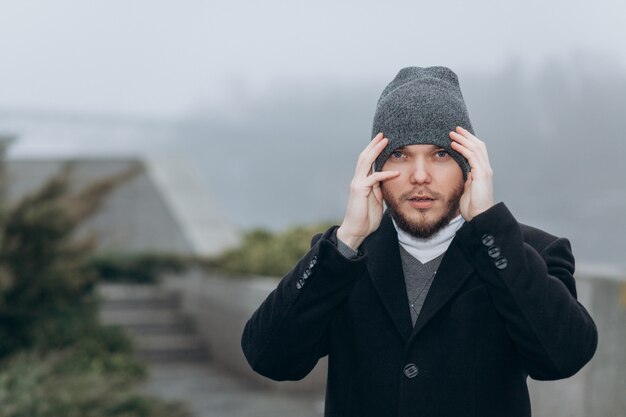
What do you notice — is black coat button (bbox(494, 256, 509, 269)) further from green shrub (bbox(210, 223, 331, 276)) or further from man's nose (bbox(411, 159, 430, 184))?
green shrub (bbox(210, 223, 331, 276))

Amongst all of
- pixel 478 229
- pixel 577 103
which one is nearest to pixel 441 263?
pixel 478 229

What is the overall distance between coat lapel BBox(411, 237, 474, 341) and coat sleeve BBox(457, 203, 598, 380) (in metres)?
0.05

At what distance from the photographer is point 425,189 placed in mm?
2312

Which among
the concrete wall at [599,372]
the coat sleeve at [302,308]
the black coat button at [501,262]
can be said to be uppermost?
the black coat button at [501,262]

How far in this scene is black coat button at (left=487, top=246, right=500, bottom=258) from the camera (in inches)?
89.2

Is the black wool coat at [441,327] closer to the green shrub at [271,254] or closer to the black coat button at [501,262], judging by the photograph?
Answer: the black coat button at [501,262]

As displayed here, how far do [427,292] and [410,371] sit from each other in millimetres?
205

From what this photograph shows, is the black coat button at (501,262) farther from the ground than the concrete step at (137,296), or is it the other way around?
the black coat button at (501,262)

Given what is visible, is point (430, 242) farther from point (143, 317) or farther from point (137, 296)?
point (137, 296)

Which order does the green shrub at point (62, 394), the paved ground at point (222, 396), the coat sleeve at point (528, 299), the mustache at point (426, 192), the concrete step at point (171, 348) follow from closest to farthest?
the coat sleeve at point (528, 299) → the mustache at point (426, 192) → the green shrub at point (62, 394) → the paved ground at point (222, 396) → the concrete step at point (171, 348)

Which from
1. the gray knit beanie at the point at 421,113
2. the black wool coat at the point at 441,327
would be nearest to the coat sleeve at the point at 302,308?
the black wool coat at the point at 441,327

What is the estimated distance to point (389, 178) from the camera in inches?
91.9

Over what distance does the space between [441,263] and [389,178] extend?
0.24 metres

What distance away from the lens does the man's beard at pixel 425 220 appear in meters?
2.34
